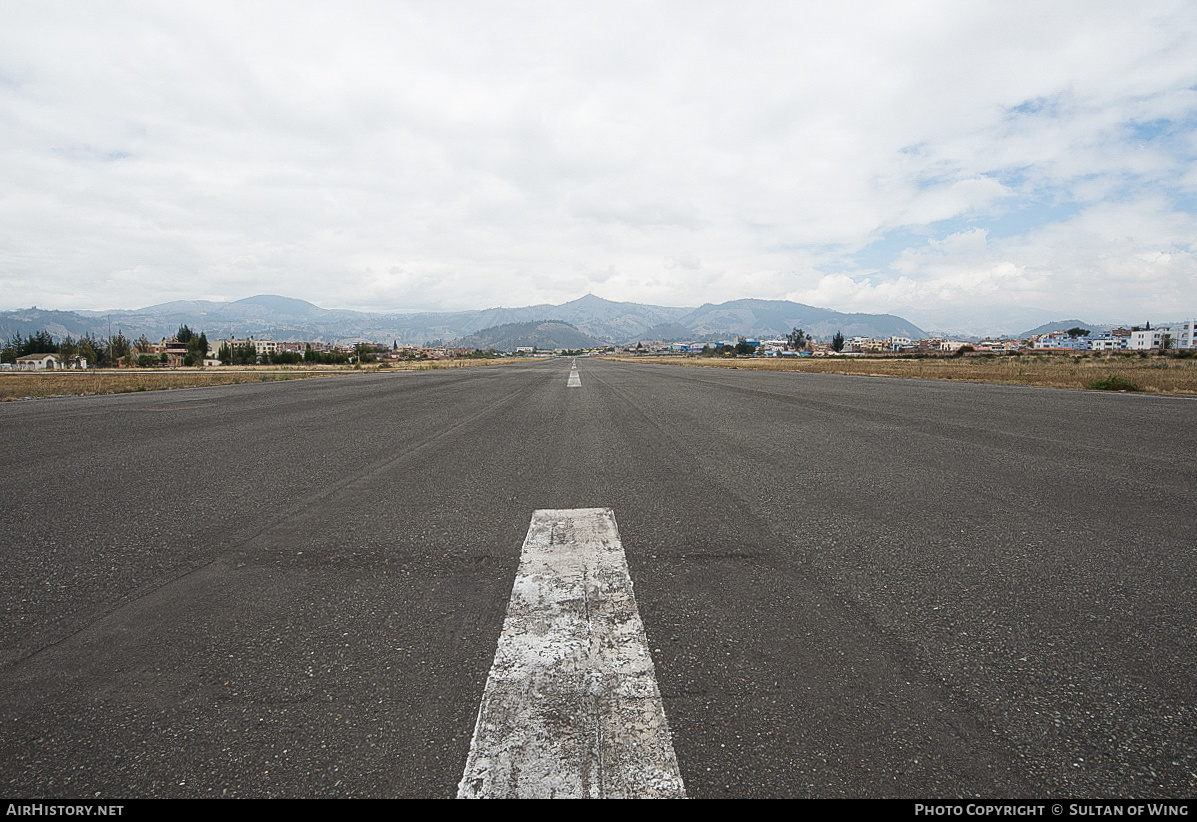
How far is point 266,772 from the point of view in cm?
156

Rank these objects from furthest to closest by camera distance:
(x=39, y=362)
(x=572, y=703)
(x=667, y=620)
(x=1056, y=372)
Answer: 1. (x=39, y=362)
2. (x=1056, y=372)
3. (x=667, y=620)
4. (x=572, y=703)

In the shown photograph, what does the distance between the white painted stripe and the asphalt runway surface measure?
0.09 m

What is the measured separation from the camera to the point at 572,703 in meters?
1.85

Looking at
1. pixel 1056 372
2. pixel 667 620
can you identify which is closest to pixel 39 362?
pixel 667 620

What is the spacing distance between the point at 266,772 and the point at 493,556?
170cm

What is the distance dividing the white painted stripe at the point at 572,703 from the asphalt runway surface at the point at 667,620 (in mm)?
86

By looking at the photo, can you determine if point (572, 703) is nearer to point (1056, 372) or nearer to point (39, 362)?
point (1056, 372)

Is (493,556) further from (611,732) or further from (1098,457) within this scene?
(1098,457)

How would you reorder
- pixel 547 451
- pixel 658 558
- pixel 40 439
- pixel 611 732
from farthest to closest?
1. pixel 40 439
2. pixel 547 451
3. pixel 658 558
4. pixel 611 732

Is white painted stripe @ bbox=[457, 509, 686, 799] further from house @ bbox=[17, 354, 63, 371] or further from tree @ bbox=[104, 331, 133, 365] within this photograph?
tree @ bbox=[104, 331, 133, 365]

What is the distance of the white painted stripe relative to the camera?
4.94ft

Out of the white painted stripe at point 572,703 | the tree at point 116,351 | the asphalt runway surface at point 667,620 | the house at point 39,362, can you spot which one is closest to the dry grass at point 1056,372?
the asphalt runway surface at point 667,620

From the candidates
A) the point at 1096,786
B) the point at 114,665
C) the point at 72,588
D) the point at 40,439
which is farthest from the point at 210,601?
the point at 40,439

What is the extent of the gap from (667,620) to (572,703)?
2.23 feet
